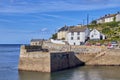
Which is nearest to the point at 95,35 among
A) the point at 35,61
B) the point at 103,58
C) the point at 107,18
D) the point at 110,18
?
the point at 103,58

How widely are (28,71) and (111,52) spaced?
15.0 meters

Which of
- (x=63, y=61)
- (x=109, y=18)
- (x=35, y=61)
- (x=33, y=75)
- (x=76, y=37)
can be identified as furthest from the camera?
(x=109, y=18)

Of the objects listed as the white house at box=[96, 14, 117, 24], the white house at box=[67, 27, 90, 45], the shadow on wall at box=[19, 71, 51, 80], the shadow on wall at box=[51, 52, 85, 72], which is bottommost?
the shadow on wall at box=[19, 71, 51, 80]

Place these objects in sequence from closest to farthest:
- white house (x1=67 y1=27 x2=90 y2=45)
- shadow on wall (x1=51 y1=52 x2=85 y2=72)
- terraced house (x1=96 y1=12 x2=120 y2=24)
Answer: shadow on wall (x1=51 y1=52 x2=85 y2=72) → white house (x1=67 y1=27 x2=90 y2=45) → terraced house (x1=96 y1=12 x2=120 y2=24)

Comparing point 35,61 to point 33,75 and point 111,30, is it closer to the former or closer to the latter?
point 33,75

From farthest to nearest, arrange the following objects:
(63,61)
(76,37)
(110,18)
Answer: (110,18)
(76,37)
(63,61)

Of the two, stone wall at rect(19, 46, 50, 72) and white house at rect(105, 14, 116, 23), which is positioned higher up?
white house at rect(105, 14, 116, 23)

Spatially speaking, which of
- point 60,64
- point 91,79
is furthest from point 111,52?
point 91,79

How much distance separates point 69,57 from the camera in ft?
149

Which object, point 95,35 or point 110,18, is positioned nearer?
point 95,35

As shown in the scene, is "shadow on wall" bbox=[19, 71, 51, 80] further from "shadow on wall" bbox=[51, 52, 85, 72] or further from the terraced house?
the terraced house

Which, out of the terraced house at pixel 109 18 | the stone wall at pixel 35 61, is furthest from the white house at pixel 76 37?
the stone wall at pixel 35 61

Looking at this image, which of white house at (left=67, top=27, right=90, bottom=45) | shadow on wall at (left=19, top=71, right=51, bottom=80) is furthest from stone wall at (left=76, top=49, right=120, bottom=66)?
white house at (left=67, top=27, right=90, bottom=45)

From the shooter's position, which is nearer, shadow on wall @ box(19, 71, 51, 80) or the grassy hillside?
shadow on wall @ box(19, 71, 51, 80)
